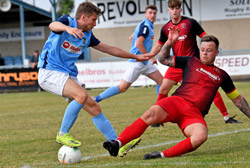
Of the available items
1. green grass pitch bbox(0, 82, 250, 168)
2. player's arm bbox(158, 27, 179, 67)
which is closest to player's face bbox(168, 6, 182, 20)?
green grass pitch bbox(0, 82, 250, 168)

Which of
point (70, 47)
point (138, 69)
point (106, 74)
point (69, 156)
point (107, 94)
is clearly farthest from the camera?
point (106, 74)

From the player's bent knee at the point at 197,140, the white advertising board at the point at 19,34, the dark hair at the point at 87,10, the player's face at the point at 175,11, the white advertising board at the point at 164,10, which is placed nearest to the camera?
the player's bent knee at the point at 197,140

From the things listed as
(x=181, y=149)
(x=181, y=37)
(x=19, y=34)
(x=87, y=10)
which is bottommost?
(x=19, y=34)

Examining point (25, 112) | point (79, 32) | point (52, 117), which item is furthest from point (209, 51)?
point (25, 112)

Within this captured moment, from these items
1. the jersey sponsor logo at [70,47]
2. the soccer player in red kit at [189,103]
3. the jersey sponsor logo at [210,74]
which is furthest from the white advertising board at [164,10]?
the jersey sponsor logo at [210,74]

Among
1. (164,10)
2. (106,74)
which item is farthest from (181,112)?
(164,10)

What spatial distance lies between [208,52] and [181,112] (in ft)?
2.57

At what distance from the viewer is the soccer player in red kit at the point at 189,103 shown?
17.2 ft

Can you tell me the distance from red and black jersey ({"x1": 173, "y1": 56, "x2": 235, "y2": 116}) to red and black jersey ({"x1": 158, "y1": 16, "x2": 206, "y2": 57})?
245 cm

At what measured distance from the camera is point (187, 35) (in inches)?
322

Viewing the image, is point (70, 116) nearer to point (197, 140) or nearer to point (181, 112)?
point (181, 112)

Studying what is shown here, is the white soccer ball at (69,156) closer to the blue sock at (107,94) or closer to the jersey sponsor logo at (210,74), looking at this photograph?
the jersey sponsor logo at (210,74)

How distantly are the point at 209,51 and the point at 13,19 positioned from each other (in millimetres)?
32371

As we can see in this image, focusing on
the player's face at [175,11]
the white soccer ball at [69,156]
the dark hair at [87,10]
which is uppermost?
the dark hair at [87,10]
